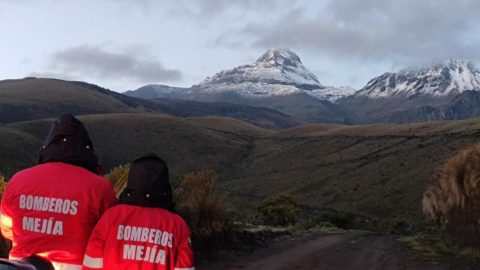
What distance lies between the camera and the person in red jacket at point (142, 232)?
3822mm

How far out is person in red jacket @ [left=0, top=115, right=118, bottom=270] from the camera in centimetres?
390

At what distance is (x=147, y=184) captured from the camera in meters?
3.87

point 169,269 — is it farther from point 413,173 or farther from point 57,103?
point 57,103

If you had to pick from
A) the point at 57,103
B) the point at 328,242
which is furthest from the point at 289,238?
the point at 57,103

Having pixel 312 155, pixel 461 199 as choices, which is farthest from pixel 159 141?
pixel 461 199

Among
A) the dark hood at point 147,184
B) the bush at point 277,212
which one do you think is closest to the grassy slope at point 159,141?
the bush at point 277,212

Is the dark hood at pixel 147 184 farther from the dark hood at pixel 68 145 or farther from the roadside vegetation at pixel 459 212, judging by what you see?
the roadside vegetation at pixel 459 212

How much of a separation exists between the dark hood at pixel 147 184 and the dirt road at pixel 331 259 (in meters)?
6.29

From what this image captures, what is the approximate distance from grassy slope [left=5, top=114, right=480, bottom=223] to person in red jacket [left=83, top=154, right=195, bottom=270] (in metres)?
28.1

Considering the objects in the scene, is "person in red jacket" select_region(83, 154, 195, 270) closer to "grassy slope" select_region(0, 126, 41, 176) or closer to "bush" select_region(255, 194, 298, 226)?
"bush" select_region(255, 194, 298, 226)

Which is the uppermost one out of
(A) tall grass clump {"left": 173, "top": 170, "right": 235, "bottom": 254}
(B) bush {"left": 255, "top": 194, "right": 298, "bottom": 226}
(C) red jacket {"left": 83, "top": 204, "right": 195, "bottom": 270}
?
(C) red jacket {"left": 83, "top": 204, "right": 195, "bottom": 270}

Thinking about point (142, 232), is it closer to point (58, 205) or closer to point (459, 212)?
point (58, 205)

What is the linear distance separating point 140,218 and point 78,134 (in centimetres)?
75

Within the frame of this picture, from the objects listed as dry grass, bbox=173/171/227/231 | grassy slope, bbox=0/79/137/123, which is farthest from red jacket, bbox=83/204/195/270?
grassy slope, bbox=0/79/137/123
